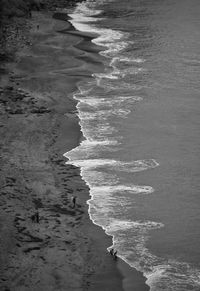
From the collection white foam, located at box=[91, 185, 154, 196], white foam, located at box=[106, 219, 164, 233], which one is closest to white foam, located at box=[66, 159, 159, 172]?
white foam, located at box=[91, 185, 154, 196]

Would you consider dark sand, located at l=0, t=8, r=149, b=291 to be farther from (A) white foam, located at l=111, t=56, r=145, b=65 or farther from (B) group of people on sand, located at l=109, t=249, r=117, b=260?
(A) white foam, located at l=111, t=56, r=145, b=65

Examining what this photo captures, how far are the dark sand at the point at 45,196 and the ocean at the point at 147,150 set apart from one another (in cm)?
100

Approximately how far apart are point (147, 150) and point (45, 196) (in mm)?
9861

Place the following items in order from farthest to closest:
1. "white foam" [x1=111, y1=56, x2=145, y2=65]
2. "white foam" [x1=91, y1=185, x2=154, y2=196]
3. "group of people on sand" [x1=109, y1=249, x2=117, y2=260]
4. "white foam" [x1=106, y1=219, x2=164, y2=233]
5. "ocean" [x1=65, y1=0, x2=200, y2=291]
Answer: "white foam" [x1=111, y1=56, x2=145, y2=65] < "white foam" [x1=91, y1=185, x2=154, y2=196] < "white foam" [x1=106, y1=219, x2=164, y2=233] < "ocean" [x1=65, y1=0, x2=200, y2=291] < "group of people on sand" [x1=109, y1=249, x2=117, y2=260]

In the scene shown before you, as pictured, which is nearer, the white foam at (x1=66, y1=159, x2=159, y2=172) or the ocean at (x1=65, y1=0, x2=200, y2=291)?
the ocean at (x1=65, y1=0, x2=200, y2=291)

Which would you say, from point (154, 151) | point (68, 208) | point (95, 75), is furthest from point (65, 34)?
point (68, 208)

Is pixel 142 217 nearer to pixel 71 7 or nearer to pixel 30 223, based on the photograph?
pixel 30 223

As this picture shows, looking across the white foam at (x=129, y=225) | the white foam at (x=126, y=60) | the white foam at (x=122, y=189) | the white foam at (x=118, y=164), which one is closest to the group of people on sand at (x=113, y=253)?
the white foam at (x=129, y=225)

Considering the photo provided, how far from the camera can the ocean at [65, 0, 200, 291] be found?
3144 centimetres

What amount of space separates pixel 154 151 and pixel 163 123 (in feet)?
18.8

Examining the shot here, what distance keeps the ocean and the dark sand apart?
100cm

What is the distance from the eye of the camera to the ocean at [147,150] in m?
31.4

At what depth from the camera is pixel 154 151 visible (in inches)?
1677

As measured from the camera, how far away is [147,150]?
4266 centimetres
